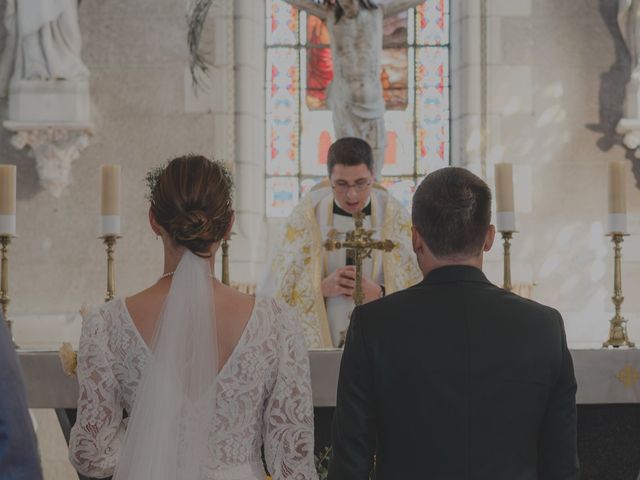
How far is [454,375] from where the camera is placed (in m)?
2.10

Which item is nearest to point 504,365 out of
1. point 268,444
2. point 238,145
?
point 268,444

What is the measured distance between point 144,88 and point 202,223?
18.6ft

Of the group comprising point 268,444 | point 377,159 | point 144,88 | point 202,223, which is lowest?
point 268,444

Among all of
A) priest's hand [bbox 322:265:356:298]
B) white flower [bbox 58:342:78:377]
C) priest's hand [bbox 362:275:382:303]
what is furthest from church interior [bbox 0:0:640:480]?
white flower [bbox 58:342:78:377]

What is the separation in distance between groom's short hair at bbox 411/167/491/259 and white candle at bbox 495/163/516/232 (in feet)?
7.96

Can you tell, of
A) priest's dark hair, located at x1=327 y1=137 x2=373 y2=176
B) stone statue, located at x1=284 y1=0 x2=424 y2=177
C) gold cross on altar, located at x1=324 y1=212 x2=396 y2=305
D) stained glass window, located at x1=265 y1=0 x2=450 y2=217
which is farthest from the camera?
stained glass window, located at x1=265 y1=0 x2=450 y2=217

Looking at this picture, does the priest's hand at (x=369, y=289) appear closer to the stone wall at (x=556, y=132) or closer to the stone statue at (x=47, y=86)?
the stone wall at (x=556, y=132)

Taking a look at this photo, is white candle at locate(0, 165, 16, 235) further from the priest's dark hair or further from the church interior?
the church interior

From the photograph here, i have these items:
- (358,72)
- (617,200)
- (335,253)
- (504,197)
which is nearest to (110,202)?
(335,253)

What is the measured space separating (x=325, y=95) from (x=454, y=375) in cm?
628

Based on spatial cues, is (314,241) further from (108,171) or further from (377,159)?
(377,159)

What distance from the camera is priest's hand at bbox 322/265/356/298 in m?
4.32

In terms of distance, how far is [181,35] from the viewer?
770 centimetres

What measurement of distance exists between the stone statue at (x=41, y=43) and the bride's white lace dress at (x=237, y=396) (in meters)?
5.61
